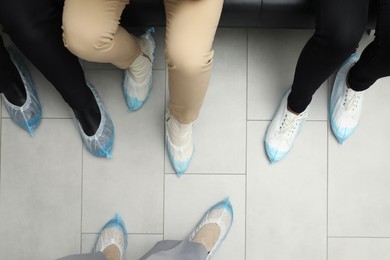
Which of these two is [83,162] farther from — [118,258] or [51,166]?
[118,258]

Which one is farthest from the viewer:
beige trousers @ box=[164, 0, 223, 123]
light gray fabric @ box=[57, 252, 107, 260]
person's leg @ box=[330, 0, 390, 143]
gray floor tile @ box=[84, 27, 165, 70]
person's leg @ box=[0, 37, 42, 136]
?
gray floor tile @ box=[84, 27, 165, 70]

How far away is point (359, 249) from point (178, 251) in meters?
0.73

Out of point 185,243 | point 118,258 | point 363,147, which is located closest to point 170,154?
point 185,243

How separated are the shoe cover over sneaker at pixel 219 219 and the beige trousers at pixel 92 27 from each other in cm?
71

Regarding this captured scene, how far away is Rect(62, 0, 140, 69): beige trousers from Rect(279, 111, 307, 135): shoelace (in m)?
0.67

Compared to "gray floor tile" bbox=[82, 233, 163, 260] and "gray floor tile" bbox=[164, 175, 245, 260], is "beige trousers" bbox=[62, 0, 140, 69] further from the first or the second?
"gray floor tile" bbox=[82, 233, 163, 260]

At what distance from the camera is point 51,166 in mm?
1592

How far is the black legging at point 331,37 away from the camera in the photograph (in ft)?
3.57

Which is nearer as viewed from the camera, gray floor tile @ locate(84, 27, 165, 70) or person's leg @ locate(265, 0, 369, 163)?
person's leg @ locate(265, 0, 369, 163)

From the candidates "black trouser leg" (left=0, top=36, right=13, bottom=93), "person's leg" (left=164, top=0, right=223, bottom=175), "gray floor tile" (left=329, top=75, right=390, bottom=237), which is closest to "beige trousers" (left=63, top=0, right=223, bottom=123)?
"person's leg" (left=164, top=0, right=223, bottom=175)

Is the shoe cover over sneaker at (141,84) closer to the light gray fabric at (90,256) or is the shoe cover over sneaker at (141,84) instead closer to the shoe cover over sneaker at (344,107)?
the light gray fabric at (90,256)

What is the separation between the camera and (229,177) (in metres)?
1.57

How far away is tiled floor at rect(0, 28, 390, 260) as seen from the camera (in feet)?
5.12

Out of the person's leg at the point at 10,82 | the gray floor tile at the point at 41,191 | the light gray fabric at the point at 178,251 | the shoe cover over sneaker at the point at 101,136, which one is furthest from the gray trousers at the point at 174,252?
the person's leg at the point at 10,82
